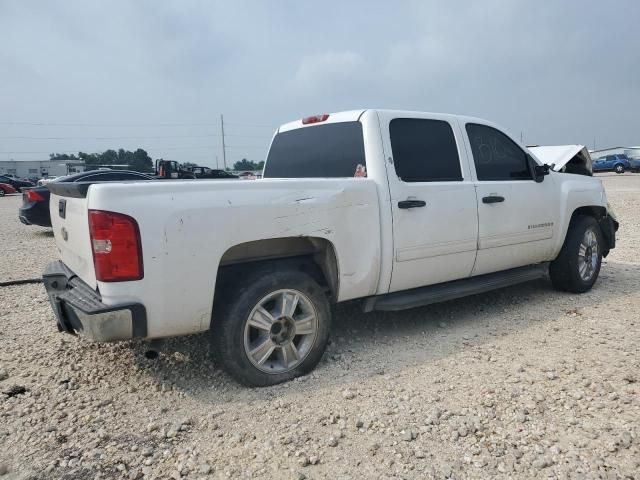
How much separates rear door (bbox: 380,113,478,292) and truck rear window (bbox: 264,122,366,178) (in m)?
0.28

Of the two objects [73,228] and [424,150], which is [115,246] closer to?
[73,228]

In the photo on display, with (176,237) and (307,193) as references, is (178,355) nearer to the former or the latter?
(176,237)

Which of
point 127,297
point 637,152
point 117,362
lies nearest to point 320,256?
point 127,297

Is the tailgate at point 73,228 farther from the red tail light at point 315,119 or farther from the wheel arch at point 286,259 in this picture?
the red tail light at point 315,119

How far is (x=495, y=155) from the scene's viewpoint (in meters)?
4.59

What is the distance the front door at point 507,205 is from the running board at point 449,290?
0.27 feet

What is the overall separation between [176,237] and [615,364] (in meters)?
3.15

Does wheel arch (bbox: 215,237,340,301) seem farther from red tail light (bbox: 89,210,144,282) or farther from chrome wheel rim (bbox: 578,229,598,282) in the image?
chrome wheel rim (bbox: 578,229,598,282)

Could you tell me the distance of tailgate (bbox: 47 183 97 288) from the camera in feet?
9.22

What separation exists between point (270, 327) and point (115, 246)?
111 centimetres

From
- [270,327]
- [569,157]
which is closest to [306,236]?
[270,327]

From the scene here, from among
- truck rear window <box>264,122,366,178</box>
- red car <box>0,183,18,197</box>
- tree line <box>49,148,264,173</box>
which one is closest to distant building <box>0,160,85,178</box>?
tree line <box>49,148,264,173</box>

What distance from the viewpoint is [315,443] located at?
8.57ft

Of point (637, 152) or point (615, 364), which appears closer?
point (615, 364)
